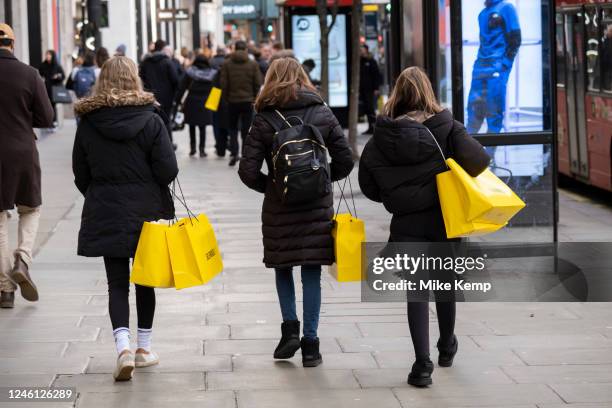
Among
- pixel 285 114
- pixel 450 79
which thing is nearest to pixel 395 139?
pixel 285 114

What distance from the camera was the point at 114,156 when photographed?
21.4ft

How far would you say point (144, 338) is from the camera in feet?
22.2

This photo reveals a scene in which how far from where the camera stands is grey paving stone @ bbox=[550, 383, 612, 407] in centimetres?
595

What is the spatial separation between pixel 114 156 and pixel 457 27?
3.81 metres

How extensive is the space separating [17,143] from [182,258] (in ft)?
7.87

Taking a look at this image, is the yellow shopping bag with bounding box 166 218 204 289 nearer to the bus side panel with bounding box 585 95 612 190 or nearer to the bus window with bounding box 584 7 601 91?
the bus side panel with bounding box 585 95 612 190

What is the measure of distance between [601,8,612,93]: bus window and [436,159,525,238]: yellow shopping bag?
838cm

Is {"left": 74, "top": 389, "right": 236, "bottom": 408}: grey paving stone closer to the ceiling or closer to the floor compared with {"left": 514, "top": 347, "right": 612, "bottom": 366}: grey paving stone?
closer to the ceiling

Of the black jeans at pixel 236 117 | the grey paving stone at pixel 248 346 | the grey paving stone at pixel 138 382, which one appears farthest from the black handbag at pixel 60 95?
the grey paving stone at pixel 138 382

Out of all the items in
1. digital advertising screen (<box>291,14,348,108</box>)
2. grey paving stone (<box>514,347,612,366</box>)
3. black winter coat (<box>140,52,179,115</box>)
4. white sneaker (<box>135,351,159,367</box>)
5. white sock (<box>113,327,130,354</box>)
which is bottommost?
grey paving stone (<box>514,347,612,366</box>)

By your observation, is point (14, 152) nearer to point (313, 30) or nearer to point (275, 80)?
point (275, 80)

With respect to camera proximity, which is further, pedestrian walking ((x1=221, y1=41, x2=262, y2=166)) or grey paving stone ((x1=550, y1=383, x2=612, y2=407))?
pedestrian walking ((x1=221, y1=41, x2=262, y2=166))

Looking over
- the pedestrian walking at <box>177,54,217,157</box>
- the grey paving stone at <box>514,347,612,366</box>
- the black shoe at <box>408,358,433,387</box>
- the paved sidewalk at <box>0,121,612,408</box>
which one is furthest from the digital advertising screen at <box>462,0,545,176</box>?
the pedestrian walking at <box>177,54,217,157</box>

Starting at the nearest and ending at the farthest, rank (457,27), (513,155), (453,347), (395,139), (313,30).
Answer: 1. (395,139)
2. (453,347)
3. (457,27)
4. (513,155)
5. (313,30)
